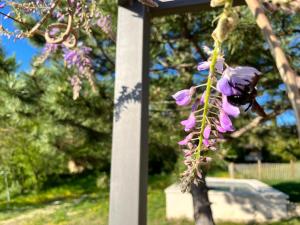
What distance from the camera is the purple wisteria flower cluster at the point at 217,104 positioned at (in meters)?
0.30

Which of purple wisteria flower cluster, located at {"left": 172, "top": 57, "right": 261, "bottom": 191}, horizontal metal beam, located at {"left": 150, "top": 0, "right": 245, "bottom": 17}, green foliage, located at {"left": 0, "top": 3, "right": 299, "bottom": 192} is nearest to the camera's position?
purple wisteria flower cluster, located at {"left": 172, "top": 57, "right": 261, "bottom": 191}

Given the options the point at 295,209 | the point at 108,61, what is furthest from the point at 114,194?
the point at 295,209

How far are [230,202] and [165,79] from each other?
2038 millimetres

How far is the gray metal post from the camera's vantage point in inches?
45.3

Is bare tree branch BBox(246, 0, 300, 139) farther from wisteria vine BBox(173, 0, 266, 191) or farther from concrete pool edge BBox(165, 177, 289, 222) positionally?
concrete pool edge BBox(165, 177, 289, 222)

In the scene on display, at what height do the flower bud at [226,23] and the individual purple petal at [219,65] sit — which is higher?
the flower bud at [226,23]

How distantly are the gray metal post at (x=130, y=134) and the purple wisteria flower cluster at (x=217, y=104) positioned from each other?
76cm

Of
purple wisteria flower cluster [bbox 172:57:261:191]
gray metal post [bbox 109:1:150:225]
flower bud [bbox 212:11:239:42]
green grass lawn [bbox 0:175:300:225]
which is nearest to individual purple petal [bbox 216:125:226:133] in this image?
purple wisteria flower cluster [bbox 172:57:261:191]

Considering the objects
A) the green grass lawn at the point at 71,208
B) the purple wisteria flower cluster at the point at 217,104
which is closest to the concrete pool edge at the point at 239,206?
the green grass lawn at the point at 71,208

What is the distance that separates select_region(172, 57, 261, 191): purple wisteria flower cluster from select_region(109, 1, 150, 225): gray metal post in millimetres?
763

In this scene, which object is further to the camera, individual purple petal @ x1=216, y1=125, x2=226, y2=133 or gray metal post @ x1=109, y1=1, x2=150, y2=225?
gray metal post @ x1=109, y1=1, x2=150, y2=225

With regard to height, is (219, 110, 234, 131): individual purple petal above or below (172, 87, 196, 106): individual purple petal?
below

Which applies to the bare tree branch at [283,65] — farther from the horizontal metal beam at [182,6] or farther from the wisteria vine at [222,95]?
the horizontal metal beam at [182,6]

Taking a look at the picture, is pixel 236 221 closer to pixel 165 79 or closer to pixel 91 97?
pixel 165 79
